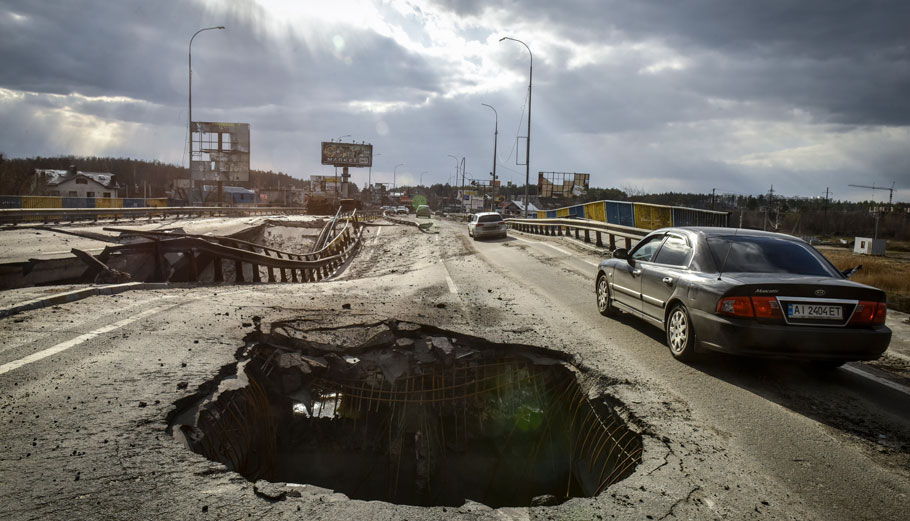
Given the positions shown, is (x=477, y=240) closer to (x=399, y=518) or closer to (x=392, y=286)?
(x=392, y=286)

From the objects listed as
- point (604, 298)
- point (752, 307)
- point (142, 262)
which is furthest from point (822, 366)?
point (142, 262)

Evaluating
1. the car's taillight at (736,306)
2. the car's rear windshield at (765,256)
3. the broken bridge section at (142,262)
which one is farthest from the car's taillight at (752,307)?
the broken bridge section at (142,262)

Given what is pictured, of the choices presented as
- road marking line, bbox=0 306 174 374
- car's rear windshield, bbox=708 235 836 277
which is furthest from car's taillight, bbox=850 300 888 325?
road marking line, bbox=0 306 174 374

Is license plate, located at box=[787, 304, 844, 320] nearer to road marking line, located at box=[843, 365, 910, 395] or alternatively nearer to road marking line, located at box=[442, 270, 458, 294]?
road marking line, located at box=[843, 365, 910, 395]

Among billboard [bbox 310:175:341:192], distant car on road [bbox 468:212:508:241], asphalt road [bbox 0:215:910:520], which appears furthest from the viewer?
billboard [bbox 310:175:341:192]

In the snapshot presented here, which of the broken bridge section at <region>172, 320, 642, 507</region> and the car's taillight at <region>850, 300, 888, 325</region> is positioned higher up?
the car's taillight at <region>850, 300, 888, 325</region>

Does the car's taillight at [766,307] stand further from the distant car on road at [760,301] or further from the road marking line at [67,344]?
the road marking line at [67,344]

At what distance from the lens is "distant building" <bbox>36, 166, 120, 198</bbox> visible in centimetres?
7462

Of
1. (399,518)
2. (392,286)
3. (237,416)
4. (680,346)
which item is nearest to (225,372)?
(237,416)

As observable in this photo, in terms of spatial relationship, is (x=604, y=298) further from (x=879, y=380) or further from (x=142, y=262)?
(x=142, y=262)

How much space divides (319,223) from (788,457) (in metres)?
39.2

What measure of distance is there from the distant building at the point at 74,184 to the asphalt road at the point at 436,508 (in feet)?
267

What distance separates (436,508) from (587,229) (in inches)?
835

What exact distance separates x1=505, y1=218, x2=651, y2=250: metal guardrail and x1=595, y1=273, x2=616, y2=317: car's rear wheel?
831 cm
